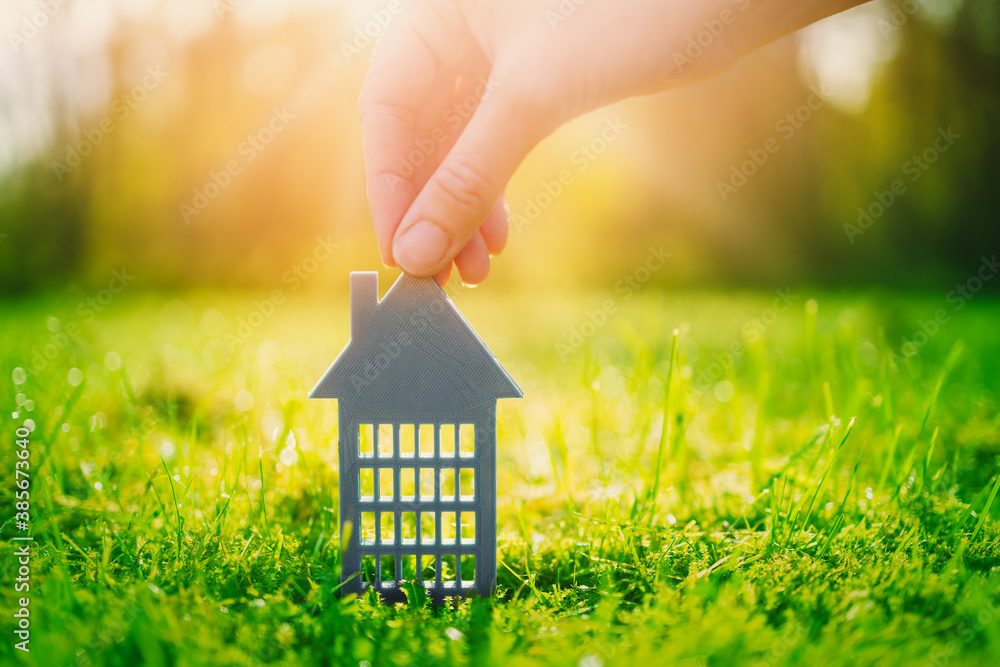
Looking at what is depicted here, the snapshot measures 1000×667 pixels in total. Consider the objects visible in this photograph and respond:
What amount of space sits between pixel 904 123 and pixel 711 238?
3406 mm

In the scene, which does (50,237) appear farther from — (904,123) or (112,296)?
(904,123)

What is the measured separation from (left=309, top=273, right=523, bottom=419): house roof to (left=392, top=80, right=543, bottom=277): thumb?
0.34ft

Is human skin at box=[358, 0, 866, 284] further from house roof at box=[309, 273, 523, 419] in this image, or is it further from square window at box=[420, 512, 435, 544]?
square window at box=[420, 512, 435, 544]

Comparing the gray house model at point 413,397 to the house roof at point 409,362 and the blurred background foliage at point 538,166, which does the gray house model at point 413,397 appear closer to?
the house roof at point 409,362

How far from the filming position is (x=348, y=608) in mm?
1607

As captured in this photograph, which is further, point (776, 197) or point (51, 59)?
point (776, 197)

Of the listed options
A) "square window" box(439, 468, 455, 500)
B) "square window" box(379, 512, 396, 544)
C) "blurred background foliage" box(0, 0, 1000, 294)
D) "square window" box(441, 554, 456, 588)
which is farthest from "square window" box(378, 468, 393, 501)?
"blurred background foliage" box(0, 0, 1000, 294)

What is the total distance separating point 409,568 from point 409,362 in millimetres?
591

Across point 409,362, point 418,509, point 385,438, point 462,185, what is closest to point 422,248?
point 462,185

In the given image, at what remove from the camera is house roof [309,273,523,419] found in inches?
71.0

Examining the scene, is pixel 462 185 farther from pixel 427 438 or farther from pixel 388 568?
pixel 427 438

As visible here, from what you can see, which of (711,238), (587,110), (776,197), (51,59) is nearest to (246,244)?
(51,59)

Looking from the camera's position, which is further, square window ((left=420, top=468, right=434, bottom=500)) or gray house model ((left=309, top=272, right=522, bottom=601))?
square window ((left=420, top=468, right=434, bottom=500))

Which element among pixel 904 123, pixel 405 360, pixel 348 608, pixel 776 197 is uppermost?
pixel 904 123
